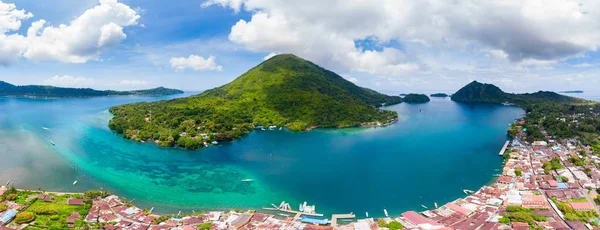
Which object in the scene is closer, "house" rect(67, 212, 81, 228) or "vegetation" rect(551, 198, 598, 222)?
"house" rect(67, 212, 81, 228)

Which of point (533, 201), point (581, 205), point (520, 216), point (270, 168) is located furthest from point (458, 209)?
point (270, 168)

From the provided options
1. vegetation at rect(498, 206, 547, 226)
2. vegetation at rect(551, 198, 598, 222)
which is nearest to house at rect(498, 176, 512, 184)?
vegetation at rect(551, 198, 598, 222)

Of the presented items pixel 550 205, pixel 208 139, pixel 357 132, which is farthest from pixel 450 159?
pixel 208 139

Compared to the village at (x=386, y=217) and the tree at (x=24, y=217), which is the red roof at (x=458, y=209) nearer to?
the village at (x=386, y=217)

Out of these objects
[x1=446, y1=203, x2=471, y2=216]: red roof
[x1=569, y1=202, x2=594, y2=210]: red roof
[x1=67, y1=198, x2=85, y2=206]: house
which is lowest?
[x1=446, y1=203, x2=471, y2=216]: red roof

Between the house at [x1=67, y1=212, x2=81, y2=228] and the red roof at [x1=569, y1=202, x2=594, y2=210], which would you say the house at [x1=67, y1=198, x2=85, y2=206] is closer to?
the house at [x1=67, y1=212, x2=81, y2=228]

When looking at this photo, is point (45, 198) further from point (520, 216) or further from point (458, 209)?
point (520, 216)
